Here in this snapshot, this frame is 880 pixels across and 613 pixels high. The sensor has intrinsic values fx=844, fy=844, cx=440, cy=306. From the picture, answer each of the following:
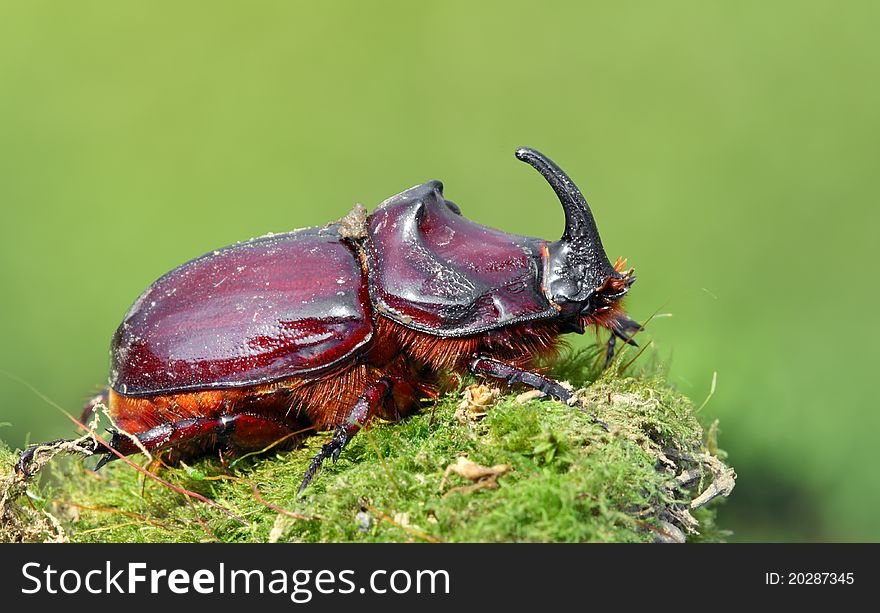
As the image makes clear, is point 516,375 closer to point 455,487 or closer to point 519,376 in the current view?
point 519,376

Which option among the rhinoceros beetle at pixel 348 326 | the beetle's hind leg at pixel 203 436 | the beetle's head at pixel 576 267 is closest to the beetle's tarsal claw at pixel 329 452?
the rhinoceros beetle at pixel 348 326

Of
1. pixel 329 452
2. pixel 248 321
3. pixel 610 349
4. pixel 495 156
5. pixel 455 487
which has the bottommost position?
pixel 455 487

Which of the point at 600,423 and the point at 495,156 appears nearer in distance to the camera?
the point at 600,423

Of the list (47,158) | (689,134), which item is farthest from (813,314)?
(47,158)

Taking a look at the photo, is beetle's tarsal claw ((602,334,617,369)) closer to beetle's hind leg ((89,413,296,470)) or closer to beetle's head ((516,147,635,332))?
beetle's head ((516,147,635,332))

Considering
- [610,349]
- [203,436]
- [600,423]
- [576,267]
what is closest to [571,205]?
[576,267]

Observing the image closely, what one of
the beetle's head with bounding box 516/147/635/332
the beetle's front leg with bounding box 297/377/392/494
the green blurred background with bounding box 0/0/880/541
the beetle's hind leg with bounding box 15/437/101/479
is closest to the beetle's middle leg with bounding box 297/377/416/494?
the beetle's front leg with bounding box 297/377/392/494

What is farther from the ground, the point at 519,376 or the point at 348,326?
the point at 348,326
